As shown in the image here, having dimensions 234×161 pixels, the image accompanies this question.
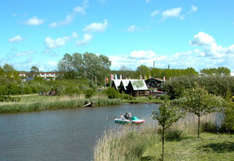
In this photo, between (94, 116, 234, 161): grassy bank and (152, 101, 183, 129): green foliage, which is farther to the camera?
(94, 116, 234, 161): grassy bank

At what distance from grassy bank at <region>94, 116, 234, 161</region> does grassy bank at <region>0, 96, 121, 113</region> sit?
23.6m

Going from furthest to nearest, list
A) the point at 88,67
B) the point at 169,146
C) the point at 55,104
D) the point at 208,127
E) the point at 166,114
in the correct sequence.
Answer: the point at 88,67, the point at 55,104, the point at 208,127, the point at 169,146, the point at 166,114

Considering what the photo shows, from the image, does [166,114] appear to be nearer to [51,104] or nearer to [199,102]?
[199,102]

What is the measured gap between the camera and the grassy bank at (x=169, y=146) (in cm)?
996

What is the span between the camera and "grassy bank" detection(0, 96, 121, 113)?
109ft

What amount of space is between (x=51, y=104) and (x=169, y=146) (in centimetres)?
2665

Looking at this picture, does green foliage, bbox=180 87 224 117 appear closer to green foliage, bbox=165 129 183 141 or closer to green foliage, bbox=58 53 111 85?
green foliage, bbox=165 129 183 141

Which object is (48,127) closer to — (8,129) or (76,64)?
(8,129)

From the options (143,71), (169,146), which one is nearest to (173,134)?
(169,146)

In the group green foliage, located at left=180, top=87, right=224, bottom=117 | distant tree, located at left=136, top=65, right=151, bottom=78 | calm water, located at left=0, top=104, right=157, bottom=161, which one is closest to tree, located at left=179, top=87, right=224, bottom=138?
green foliage, located at left=180, top=87, right=224, bottom=117

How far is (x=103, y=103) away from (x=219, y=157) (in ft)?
100

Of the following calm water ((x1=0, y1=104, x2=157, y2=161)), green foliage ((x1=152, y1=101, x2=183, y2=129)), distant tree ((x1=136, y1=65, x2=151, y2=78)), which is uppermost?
distant tree ((x1=136, y1=65, x2=151, y2=78))

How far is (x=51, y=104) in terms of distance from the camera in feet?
117

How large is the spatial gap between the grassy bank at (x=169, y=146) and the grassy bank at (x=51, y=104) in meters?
23.6
